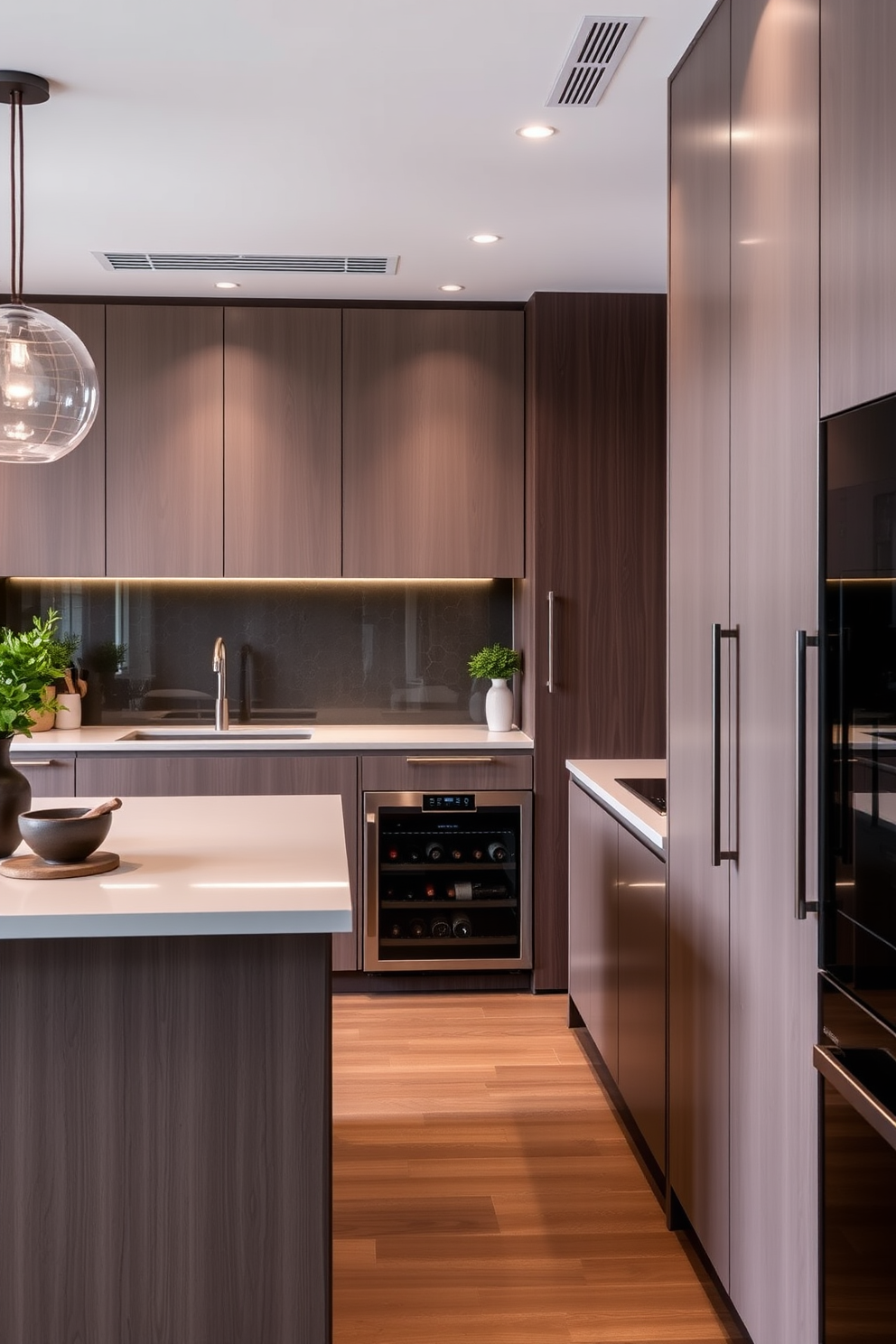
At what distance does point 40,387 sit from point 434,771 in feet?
8.47

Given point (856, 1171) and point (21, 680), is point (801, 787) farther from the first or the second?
point (21, 680)

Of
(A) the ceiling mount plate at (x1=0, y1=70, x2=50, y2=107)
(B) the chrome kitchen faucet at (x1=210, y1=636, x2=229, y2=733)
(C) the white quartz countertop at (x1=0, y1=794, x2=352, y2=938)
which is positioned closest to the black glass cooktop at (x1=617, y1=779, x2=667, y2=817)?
(C) the white quartz countertop at (x1=0, y1=794, x2=352, y2=938)

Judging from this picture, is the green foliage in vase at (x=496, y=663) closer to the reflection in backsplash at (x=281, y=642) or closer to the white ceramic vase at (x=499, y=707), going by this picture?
the white ceramic vase at (x=499, y=707)

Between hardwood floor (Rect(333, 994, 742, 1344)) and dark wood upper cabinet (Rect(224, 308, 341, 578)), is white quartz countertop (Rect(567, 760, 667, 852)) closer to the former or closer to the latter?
hardwood floor (Rect(333, 994, 742, 1344))

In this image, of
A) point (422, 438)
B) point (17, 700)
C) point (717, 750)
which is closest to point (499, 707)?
point (422, 438)

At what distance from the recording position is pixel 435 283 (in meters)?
4.66

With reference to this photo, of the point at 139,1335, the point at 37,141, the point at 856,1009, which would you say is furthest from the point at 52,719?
the point at 856,1009

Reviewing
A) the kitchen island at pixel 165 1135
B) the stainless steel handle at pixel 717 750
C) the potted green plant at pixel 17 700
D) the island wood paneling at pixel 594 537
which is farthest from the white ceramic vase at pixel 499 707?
the kitchen island at pixel 165 1135

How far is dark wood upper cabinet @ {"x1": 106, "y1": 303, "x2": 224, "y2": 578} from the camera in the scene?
15.9 ft

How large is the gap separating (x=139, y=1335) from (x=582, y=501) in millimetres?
3266

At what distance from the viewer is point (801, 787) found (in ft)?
6.34

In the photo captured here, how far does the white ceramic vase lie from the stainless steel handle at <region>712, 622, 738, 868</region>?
101 inches

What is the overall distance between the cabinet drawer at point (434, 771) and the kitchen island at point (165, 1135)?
8.21ft

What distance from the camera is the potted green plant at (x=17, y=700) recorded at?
2.37m
